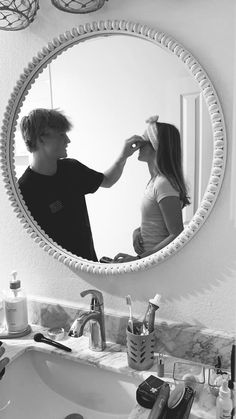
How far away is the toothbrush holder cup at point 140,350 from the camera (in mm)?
1009

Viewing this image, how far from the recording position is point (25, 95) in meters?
1.15

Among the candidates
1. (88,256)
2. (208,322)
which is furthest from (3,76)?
(208,322)

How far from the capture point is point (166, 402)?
839 millimetres

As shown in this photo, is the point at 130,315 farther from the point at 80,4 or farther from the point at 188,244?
the point at 80,4

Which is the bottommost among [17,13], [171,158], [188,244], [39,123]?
[188,244]

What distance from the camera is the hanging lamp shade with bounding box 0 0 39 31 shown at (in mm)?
1048

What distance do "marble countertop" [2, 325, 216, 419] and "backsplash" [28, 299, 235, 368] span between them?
33 millimetres

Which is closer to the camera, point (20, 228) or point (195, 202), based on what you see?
point (195, 202)

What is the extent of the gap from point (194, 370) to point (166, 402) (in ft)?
0.66

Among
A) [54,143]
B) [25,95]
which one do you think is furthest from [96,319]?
[25,95]

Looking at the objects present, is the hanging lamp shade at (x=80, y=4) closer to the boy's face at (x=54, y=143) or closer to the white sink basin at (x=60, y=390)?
the boy's face at (x=54, y=143)

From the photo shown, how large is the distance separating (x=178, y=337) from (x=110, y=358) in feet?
0.67

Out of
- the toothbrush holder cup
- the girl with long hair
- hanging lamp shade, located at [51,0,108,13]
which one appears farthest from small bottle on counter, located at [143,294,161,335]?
hanging lamp shade, located at [51,0,108,13]

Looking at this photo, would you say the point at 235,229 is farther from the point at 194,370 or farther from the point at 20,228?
the point at 20,228
